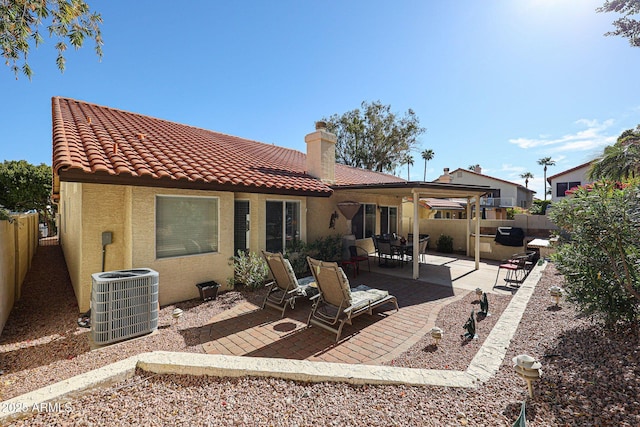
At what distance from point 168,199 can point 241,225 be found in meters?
2.26

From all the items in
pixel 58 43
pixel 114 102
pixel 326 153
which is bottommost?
pixel 326 153

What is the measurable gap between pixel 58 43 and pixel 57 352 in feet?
19.1

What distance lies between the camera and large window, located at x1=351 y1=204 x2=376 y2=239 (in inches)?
509

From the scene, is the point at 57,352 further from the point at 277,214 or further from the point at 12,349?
the point at 277,214

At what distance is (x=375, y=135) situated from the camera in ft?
108

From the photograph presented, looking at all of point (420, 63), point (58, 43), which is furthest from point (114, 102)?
point (420, 63)

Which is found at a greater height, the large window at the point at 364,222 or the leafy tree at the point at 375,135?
the leafy tree at the point at 375,135

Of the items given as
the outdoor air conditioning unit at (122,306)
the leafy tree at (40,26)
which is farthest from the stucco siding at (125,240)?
the leafy tree at (40,26)

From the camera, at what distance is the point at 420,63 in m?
11.0

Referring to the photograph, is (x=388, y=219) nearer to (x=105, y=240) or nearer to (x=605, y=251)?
(x=605, y=251)

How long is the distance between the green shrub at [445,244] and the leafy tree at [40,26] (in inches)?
648

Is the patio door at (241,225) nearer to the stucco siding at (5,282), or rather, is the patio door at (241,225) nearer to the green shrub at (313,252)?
the green shrub at (313,252)

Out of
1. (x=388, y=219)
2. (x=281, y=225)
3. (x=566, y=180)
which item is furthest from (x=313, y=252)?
(x=566, y=180)

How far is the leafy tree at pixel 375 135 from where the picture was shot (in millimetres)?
32781
